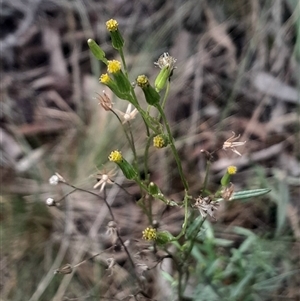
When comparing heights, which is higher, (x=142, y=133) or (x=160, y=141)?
(x=142, y=133)

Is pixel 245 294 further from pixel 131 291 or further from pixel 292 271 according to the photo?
pixel 131 291

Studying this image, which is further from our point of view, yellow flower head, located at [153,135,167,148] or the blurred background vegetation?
the blurred background vegetation

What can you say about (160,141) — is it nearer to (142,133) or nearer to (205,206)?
(205,206)

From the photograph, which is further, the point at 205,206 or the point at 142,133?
the point at 142,133

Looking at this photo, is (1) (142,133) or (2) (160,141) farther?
(1) (142,133)

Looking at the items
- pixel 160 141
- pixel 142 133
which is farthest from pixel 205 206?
pixel 142 133

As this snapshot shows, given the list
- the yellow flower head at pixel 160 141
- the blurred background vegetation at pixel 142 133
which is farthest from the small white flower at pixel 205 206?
the blurred background vegetation at pixel 142 133

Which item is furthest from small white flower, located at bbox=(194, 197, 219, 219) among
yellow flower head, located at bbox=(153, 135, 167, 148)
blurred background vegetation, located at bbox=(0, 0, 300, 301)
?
blurred background vegetation, located at bbox=(0, 0, 300, 301)

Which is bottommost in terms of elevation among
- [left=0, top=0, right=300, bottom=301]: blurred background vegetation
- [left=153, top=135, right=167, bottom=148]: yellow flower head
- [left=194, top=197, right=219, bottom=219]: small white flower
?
[left=194, top=197, right=219, bottom=219]: small white flower

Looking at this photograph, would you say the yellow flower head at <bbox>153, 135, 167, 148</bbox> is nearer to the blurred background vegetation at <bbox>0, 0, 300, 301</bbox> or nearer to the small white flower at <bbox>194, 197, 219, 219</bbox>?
the small white flower at <bbox>194, 197, 219, 219</bbox>
